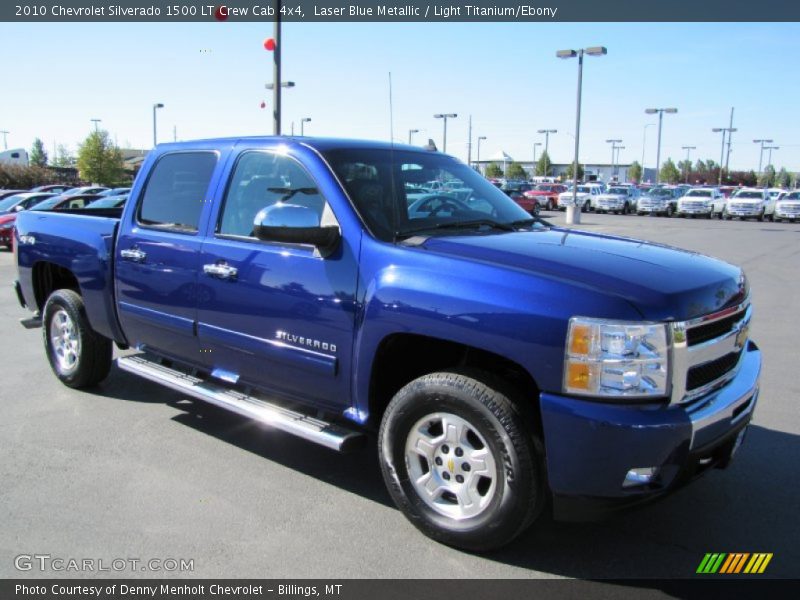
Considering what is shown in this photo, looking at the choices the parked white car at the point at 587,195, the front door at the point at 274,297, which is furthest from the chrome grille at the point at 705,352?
the parked white car at the point at 587,195

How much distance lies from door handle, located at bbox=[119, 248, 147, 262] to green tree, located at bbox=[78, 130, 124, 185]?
186ft

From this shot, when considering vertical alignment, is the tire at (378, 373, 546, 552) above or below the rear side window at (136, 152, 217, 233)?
below

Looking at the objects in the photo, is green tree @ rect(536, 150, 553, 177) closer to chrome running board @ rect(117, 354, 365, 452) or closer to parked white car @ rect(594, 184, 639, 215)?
parked white car @ rect(594, 184, 639, 215)

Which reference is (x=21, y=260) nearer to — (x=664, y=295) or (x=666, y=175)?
(x=664, y=295)

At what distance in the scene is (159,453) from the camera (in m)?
4.39

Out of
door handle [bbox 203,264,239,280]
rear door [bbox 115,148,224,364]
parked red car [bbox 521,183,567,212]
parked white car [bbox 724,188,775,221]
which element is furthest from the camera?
parked red car [bbox 521,183,567,212]

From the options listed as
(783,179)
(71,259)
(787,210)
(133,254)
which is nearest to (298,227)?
(133,254)

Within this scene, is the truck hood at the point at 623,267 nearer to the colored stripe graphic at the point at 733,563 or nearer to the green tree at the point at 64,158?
the colored stripe graphic at the point at 733,563

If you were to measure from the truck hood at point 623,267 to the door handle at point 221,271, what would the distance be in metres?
1.24

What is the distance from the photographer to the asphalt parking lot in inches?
125

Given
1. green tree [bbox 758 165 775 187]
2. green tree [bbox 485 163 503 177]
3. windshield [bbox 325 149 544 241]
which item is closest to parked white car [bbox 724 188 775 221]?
windshield [bbox 325 149 544 241]

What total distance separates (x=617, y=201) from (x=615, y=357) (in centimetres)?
4298

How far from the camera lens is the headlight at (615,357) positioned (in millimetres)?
2752

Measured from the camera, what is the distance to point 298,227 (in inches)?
138
